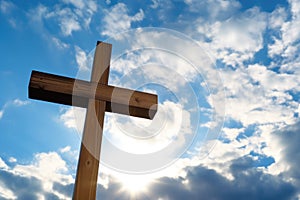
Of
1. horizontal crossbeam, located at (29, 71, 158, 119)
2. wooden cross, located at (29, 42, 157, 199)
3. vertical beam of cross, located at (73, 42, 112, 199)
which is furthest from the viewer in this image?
horizontal crossbeam, located at (29, 71, 158, 119)

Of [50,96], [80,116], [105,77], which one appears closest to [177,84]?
[105,77]

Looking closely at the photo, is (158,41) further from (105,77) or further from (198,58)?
(105,77)

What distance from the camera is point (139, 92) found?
10.9ft

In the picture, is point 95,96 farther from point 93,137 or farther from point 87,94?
point 93,137

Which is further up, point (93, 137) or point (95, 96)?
point (95, 96)

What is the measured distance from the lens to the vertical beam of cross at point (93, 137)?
256 cm

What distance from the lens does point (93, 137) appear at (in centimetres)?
287

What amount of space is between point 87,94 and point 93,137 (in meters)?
0.49

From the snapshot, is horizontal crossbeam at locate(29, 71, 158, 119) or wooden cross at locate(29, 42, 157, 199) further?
horizontal crossbeam at locate(29, 71, 158, 119)

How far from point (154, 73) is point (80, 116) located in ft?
2.89

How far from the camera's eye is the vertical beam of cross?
256 centimetres

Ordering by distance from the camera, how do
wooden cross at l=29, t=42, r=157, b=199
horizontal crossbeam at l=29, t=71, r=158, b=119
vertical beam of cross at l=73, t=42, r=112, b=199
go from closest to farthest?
1. vertical beam of cross at l=73, t=42, r=112, b=199
2. wooden cross at l=29, t=42, r=157, b=199
3. horizontal crossbeam at l=29, t=71, r=158, b=119

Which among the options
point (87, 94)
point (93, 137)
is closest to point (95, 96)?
point (87, 94)

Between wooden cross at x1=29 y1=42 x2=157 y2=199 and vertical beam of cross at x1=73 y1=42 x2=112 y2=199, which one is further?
wooden cross at x1=29 y1=42 x2=157 y2=199
